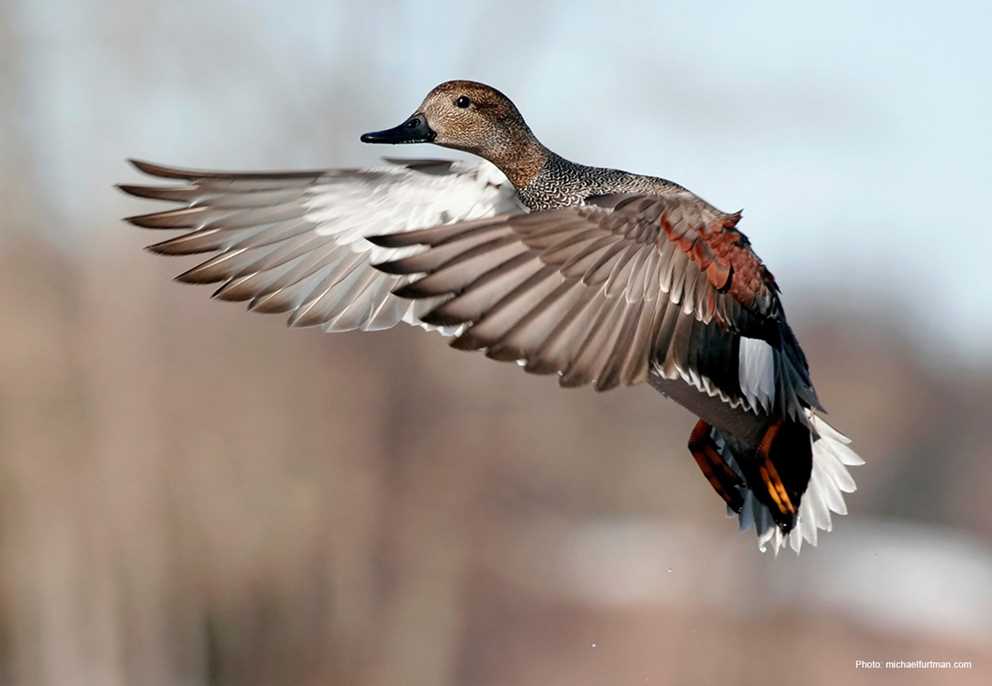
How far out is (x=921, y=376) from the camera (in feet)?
107

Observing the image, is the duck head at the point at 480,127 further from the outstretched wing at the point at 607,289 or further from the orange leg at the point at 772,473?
the orange leg at the point at 772,473

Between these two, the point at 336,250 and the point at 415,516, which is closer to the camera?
the point at 336,250

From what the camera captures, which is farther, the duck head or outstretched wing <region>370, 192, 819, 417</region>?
the duck head

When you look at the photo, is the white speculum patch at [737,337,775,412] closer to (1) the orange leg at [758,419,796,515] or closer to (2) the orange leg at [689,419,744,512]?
(1) the orange leg at [758,419,796,515]

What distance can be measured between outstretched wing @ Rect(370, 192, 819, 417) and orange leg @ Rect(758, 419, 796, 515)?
0.25 metres

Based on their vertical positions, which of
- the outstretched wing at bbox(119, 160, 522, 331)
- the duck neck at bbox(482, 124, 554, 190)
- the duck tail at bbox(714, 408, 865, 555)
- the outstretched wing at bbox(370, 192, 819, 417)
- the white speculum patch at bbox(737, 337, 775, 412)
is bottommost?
the duck tail at bbox(714, 408, 865, 555)

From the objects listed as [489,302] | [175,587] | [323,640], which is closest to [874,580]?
[323,640]

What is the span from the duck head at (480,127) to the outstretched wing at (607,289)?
585mm

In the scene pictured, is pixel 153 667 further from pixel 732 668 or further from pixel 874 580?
pixel 874 580

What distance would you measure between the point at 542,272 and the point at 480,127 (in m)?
0.91

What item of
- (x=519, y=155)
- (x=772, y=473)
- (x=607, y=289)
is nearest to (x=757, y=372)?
(x=772, y=473)

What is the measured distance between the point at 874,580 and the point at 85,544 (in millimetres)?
7550

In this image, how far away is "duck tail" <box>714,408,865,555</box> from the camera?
4383mm

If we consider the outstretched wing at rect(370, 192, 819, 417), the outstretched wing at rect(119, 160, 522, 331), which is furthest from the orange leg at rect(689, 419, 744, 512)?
the outstretched wing at rect(119, 160, 522, 331)
